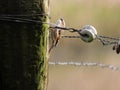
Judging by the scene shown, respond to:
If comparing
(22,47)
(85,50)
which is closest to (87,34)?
(22,47)

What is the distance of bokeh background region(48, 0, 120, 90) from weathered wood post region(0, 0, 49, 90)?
3.84 metres

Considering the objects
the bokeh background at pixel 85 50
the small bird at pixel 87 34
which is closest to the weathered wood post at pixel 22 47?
the small bird at pixel 87 34

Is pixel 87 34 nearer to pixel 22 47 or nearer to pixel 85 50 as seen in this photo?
pixel 22 47

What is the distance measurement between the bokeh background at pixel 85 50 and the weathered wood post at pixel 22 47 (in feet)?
12.6

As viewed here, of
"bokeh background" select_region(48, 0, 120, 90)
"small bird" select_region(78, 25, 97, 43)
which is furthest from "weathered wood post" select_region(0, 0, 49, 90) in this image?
"bokeh background" select_region(48, 0, 120, 90)

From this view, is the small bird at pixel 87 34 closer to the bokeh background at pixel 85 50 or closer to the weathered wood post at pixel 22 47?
the weathered wood post at pixel 22 47

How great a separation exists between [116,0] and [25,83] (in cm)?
701

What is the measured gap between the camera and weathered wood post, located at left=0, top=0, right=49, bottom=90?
201 centimetres

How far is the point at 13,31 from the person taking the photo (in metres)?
2.01

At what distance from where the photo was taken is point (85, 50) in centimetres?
738

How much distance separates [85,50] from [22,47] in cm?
538

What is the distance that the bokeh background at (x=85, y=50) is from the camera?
20.9 ft

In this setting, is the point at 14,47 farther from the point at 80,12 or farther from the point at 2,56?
the point at 80,12

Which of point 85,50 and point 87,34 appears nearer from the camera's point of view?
point 87,34
